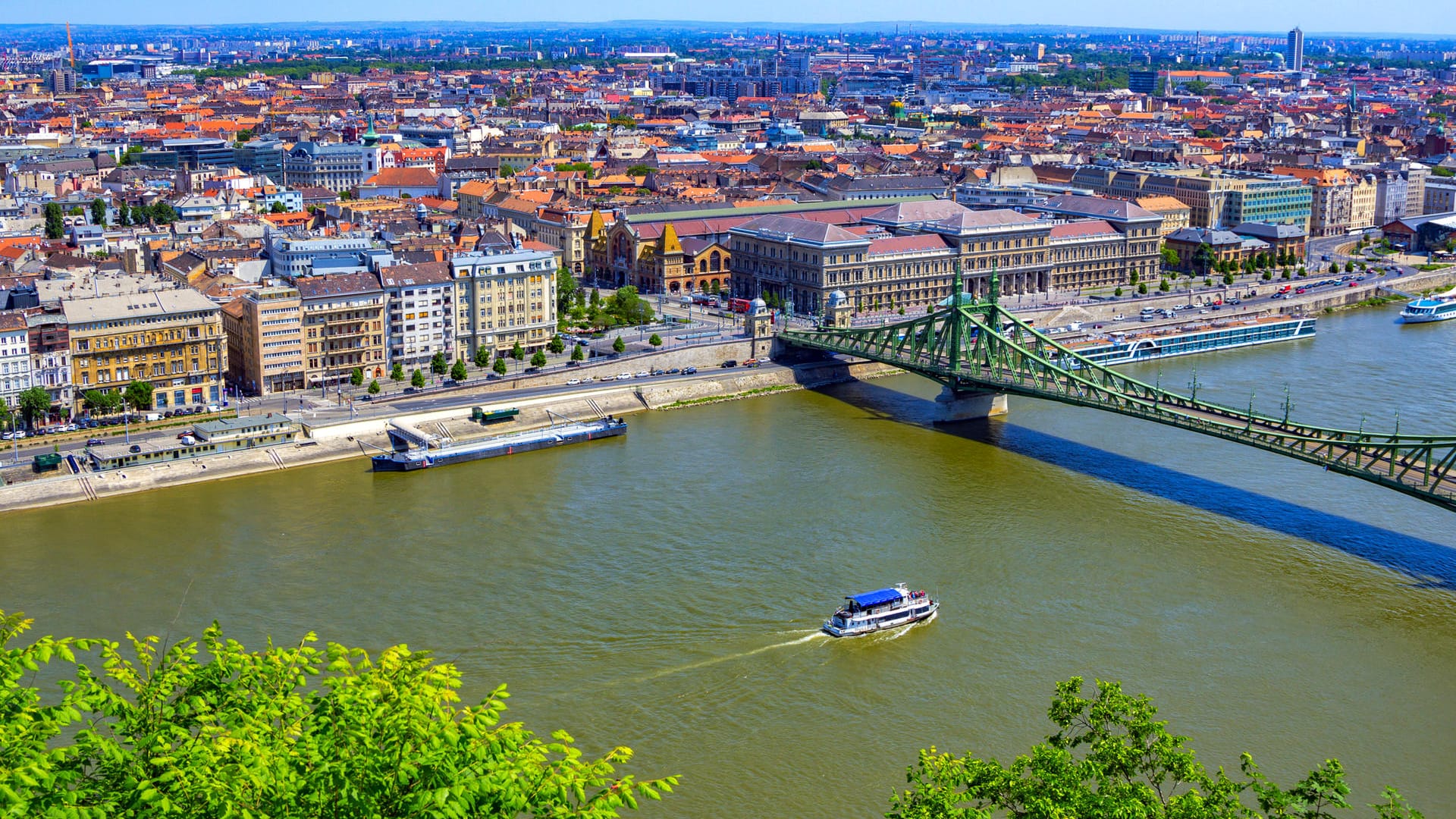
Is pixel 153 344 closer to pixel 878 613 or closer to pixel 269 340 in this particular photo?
pixel 269 340

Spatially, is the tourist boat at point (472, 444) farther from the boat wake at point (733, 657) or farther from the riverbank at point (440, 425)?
the boat wake at point (733, 657)

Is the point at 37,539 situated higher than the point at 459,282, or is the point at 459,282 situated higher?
the point at 459,282

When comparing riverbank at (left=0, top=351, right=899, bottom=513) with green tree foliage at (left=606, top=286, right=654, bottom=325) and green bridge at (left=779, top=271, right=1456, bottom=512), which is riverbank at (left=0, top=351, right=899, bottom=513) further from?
green tree foliage at (left=606, top=286, right=654, bottom=325)

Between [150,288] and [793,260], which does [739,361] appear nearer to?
[793,260]

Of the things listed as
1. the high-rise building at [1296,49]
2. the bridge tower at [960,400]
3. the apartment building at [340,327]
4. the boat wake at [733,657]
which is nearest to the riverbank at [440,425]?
the apartment building at [340,327]

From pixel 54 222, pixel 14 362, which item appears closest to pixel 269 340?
pixel 14 362

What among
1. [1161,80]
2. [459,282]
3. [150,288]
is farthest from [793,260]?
[1161,80]

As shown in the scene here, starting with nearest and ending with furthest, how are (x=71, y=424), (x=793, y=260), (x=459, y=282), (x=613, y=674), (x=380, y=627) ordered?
(x=613, y=674) < (x=380, y=627) < (x=71, y=424) < (x=459, y=282) < (x=793, y=260)
